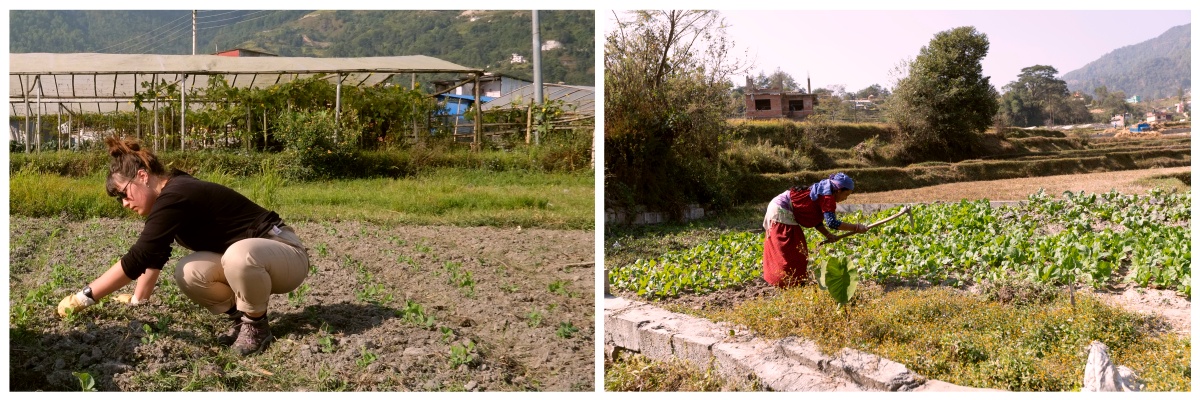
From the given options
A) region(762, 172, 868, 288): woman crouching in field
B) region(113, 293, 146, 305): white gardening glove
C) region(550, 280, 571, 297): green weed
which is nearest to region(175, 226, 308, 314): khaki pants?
region(113, 293, 146, 305): white gardening glove

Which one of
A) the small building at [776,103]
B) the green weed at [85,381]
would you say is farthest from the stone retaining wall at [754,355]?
the small building at [776,103]

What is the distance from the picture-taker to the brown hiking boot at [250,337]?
2711mm

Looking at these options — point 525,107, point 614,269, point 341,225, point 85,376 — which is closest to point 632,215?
point 614,269

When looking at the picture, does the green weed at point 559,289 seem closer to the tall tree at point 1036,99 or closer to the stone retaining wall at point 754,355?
the stone retaining wall at point 754,355

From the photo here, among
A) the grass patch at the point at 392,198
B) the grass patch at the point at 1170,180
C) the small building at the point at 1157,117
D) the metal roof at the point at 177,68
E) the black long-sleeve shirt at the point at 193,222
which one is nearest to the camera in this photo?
the black long-sleeve shirt at the point at 193,222

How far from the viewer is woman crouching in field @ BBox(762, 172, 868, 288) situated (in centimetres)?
382

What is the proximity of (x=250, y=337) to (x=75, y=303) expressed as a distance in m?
0.58

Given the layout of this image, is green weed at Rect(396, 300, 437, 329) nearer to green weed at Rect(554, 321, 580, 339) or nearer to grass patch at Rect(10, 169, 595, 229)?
green weed at Rect(554, 321, 580, 339)

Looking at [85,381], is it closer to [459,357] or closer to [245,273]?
[245,273]

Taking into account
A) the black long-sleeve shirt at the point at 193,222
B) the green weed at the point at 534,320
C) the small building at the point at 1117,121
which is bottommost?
the green weed at the point at 534,320

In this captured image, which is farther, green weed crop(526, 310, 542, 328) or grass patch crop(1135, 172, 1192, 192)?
grass patch crop(1135, 172, 1192, 192)

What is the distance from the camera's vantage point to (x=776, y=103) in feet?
24.6

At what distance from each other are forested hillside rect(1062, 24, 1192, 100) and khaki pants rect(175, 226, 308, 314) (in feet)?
12.7

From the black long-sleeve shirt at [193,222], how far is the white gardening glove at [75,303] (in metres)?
0.28
